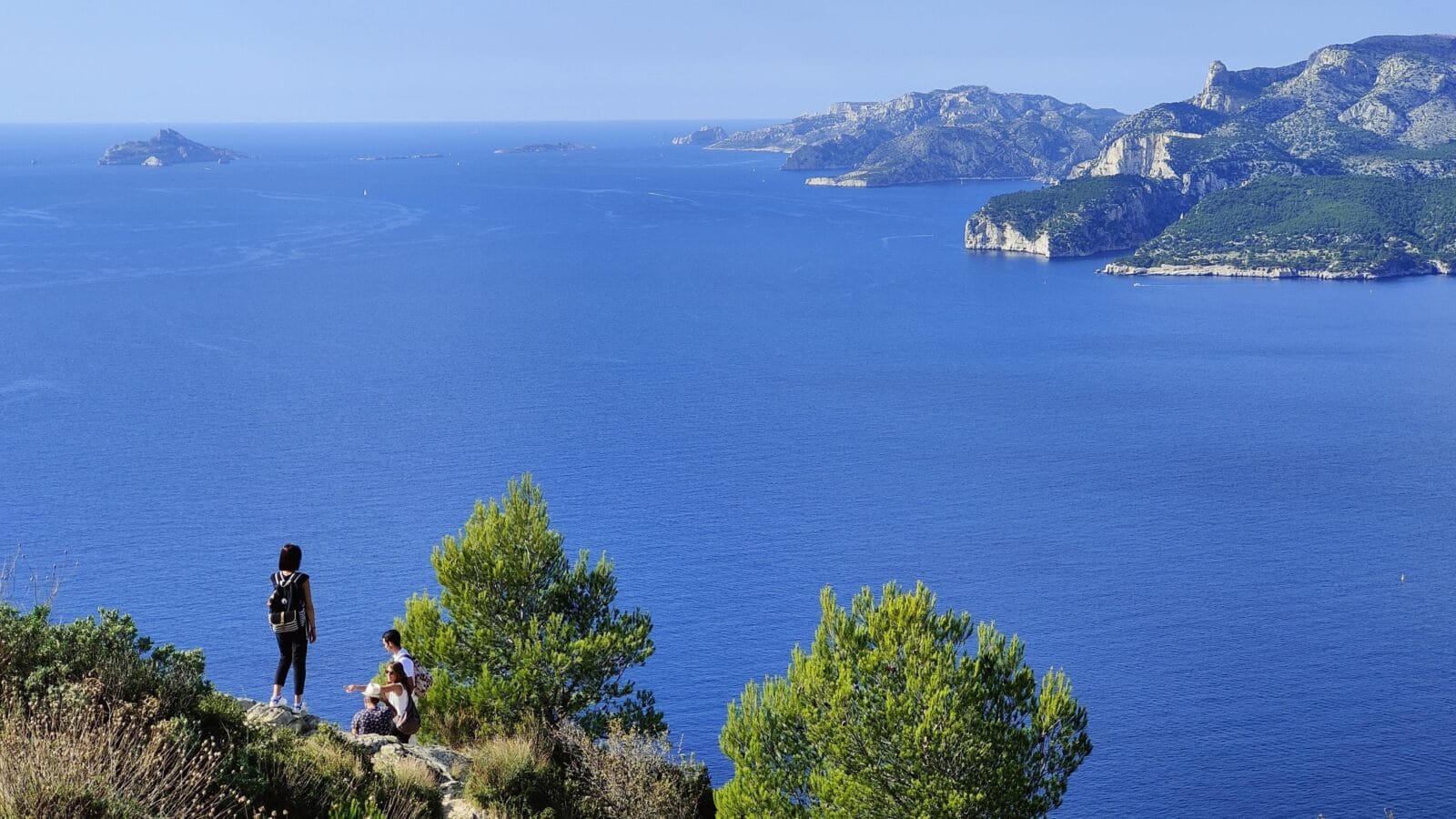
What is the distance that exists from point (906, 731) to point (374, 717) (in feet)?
32.9

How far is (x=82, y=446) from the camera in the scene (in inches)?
3740

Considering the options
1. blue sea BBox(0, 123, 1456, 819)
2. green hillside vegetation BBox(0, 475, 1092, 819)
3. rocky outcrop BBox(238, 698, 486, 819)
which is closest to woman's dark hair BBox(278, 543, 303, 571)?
green hillside vegetation BBox(0, 475, 1092, 819)

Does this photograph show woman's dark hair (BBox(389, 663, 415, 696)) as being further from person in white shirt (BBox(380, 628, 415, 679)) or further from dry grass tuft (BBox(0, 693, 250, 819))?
dry grass tuft (BBox(0, 693, 250, 819))

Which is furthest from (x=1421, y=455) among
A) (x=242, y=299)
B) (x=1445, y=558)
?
(x=242, y=299)

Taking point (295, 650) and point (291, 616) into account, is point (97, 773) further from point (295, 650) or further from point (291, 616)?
point (295, 650)

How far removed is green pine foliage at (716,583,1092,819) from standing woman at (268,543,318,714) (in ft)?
28.6

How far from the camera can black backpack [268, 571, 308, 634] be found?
16391mm

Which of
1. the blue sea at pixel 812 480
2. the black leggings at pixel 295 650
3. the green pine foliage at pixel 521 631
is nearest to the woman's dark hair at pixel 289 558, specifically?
the black leggings at pixel 295 650

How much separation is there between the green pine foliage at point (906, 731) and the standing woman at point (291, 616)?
8718 millimetres

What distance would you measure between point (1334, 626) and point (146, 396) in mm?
89976

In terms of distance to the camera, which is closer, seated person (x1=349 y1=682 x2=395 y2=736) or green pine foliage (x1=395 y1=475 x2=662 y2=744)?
seated person (x1=349 y1=682 x2=395 y2=736)

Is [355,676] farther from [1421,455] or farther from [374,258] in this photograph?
[374,258]

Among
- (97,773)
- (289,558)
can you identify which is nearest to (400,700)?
(289,558)

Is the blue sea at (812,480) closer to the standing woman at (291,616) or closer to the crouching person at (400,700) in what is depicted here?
the standing woman at (291,616)
